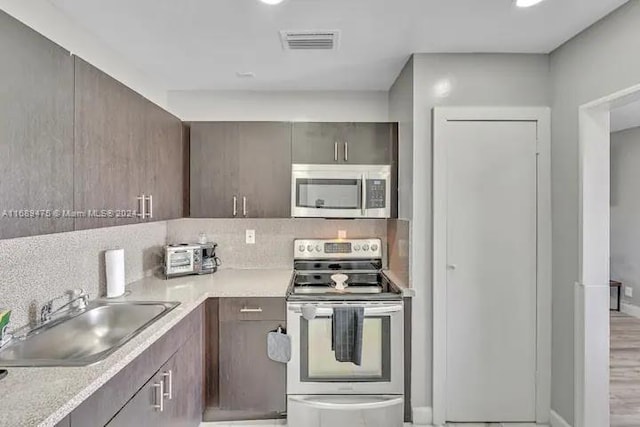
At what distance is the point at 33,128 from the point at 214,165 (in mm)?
1681

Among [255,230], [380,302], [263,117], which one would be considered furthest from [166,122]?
[380,302]

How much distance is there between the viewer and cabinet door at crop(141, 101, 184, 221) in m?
2.39

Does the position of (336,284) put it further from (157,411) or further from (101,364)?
(101,364)

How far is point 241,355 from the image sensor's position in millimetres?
2604

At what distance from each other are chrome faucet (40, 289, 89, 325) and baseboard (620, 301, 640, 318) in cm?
599

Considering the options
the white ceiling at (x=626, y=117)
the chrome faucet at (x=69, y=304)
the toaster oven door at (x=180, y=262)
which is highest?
the white ceiling at (x=626, y=117)

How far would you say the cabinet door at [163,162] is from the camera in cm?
239

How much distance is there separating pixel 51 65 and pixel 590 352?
116 inches

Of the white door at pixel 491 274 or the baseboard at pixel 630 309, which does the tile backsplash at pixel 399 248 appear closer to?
the white door at pixel 491 274

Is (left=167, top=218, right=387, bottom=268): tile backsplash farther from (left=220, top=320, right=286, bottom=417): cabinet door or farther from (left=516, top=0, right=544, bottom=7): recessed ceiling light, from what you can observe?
(left=516, top=0, right=544, bottom=7): recessed ceiling light

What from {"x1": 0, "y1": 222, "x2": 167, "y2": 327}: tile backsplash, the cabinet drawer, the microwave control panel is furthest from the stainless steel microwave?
{"x1": 0, "y1": 222, "x2": 167, "y2": 327}: tile backsplash

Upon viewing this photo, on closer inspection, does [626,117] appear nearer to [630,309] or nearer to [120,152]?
[630,309]

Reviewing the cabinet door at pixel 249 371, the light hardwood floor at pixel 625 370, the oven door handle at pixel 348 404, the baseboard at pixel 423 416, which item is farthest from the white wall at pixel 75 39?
the light hardwood floor at pixel 625 370

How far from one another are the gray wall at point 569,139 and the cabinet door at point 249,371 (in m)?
1.74
